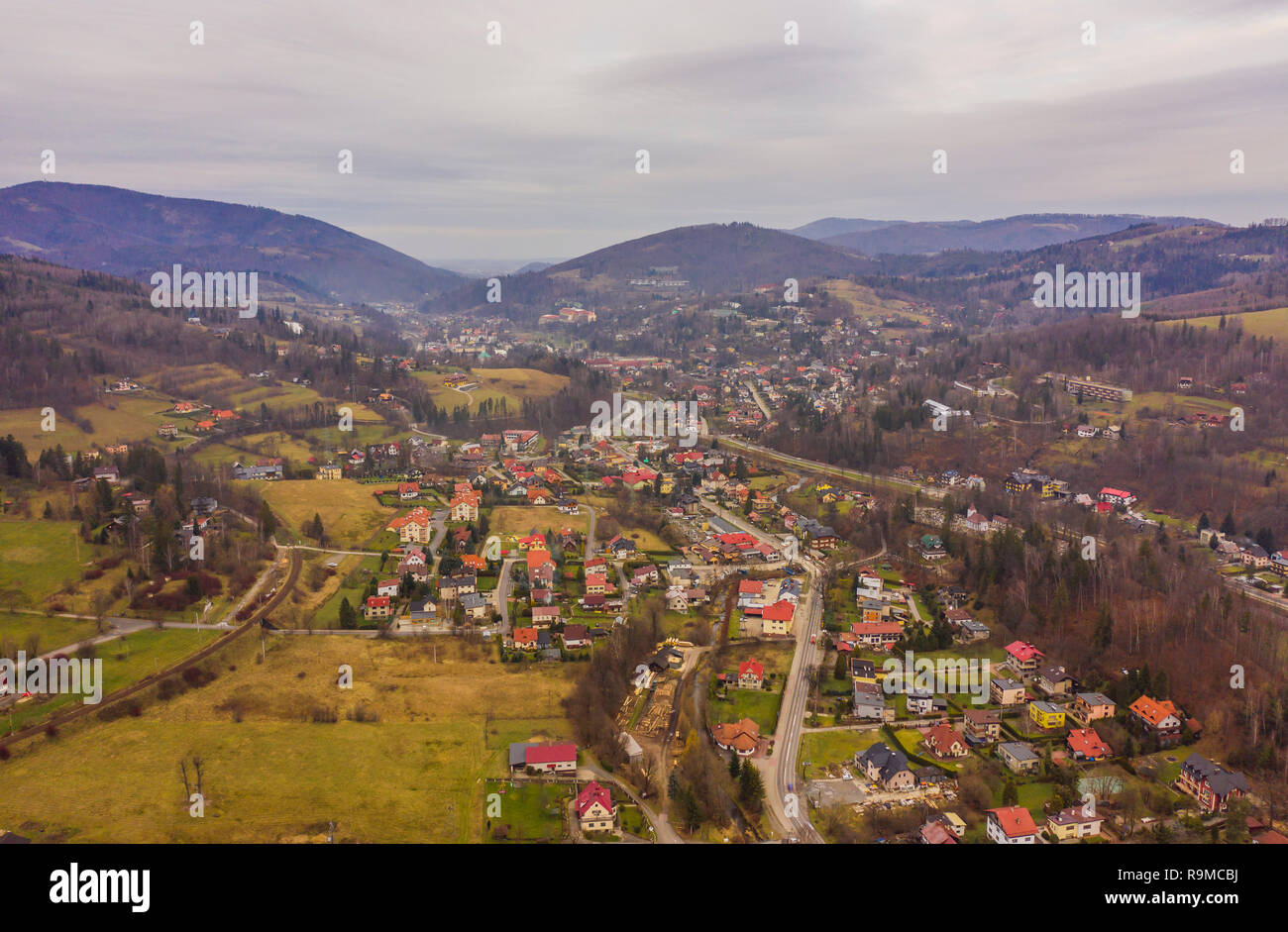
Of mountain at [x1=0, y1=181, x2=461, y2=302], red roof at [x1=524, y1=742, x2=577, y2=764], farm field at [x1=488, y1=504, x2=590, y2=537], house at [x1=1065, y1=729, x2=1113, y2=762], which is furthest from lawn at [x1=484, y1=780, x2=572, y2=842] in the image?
mountain at [x1=0, y1=181, x2=461, y2=302]

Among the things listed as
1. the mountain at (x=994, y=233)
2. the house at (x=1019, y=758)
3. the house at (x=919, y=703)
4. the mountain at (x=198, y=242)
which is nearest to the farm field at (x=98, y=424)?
the house at (x=919, y=703)

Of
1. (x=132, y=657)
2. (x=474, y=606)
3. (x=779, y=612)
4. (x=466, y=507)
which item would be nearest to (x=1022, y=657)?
(x=779, y=612)

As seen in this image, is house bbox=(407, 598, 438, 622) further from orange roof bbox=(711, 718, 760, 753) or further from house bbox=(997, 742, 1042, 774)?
house bbox=(997, 742, 1042, 774)

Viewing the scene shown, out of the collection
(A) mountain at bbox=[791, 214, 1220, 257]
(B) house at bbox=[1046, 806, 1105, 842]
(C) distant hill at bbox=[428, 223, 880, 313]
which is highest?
(A) mountain at bbox=[791, 214, 1220, 257]

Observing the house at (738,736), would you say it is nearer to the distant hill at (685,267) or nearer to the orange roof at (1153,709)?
the orange roof at (1153,709)
